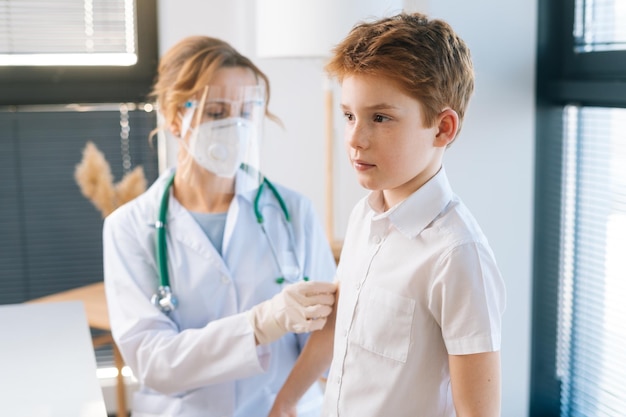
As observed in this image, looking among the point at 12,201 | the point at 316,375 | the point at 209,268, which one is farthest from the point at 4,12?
the point at 316,375

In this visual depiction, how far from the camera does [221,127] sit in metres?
1.71

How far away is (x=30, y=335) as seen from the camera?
148 cm

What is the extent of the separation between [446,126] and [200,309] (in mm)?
739

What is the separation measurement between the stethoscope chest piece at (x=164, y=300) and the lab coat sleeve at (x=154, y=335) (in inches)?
0.6

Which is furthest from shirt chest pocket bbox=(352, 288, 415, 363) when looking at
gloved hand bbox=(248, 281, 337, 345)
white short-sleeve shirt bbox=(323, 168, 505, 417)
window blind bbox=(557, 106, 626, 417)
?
window blind bbox=(557, 106, 626, 417)

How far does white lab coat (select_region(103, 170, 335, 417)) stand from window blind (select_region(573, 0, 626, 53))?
2.61 feet

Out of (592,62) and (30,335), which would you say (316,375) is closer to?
(30,335)

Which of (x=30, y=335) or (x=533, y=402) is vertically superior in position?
(x=30, y=335)

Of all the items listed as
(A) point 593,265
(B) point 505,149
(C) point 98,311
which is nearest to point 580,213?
(A) point 593,265

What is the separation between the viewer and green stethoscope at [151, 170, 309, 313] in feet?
5.54

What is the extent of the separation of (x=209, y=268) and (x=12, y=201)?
145 centimetres

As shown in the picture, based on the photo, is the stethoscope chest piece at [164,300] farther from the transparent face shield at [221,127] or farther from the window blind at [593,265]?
the window blind at [593,265]

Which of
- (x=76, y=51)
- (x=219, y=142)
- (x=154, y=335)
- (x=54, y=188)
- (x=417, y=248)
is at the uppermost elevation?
(x=76, y=51)

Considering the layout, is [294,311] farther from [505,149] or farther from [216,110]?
[505,149]
